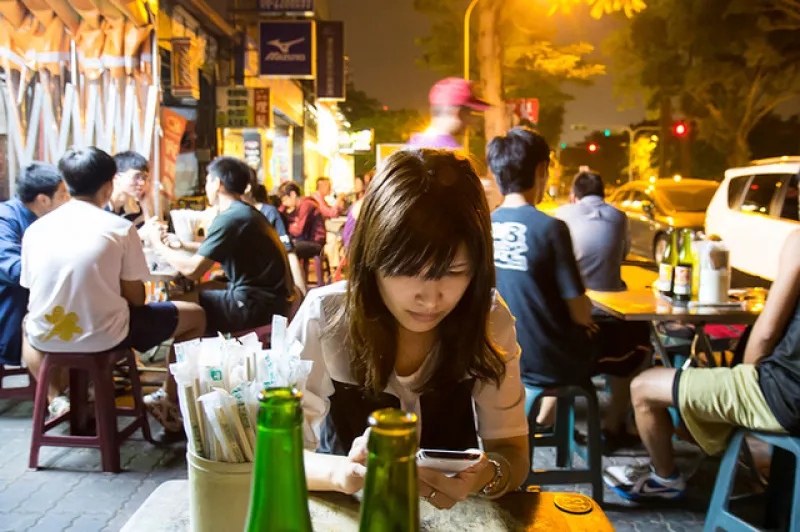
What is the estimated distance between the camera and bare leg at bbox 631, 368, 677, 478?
297 cm

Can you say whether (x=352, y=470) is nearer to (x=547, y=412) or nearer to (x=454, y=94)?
(x=547, y=412)

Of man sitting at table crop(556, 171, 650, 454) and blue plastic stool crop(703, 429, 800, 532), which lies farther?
man sitting at table crop(556, 171, 650, 454)

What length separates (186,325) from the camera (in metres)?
4.32

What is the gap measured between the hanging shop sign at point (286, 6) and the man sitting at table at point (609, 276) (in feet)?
28.2

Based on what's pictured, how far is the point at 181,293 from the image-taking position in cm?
540

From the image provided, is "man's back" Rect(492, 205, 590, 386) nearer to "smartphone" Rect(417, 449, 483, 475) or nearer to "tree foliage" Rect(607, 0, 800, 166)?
"smartphone" Rect(417, 449, 483, 475)

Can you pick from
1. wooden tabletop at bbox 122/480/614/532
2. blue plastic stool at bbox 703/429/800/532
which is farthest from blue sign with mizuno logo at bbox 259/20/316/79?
wooden tabletop at bbox 122/480/614/532

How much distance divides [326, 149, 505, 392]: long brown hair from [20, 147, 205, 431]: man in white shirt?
2535 millimetres

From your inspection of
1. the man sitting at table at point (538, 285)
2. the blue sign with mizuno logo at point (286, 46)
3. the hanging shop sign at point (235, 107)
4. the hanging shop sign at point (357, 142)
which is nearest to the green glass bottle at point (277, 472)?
the man sitting at table at point (538, 285)

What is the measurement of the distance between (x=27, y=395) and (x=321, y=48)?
12.3 meters

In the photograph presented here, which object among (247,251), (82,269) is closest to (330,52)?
(247,251)

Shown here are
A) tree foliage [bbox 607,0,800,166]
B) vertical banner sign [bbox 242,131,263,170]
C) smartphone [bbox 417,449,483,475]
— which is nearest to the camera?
smartphone [bbox 417,449,483,475]

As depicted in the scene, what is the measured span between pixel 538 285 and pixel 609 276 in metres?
1.75

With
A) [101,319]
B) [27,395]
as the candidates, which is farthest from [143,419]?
[27,395]
